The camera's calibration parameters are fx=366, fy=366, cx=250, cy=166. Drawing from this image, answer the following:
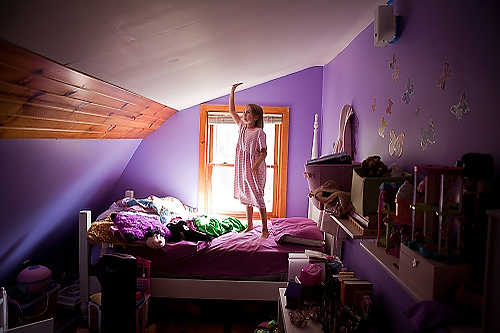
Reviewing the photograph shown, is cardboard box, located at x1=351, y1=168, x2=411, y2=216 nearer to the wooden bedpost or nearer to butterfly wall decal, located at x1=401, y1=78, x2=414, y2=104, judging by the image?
butterfly wall decal, located at x1=401, y1=78, x2=414, y2=104

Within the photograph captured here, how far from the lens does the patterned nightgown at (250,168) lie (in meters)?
3.41

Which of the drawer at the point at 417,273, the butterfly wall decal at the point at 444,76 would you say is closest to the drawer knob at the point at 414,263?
the drawer at the point at 417,273

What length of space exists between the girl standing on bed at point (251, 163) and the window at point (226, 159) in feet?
2.38

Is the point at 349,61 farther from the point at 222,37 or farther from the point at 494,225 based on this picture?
the point at 494,225

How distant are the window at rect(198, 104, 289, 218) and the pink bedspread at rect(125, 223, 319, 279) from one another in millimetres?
1343

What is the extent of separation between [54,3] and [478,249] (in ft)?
4.63

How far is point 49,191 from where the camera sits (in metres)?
2.66

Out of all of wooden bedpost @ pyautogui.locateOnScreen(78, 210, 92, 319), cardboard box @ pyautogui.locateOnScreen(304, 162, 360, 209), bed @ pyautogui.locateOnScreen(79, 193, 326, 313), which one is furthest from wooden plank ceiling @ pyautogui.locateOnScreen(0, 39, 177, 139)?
cardboard box @ pyautogui.locateOnScreen(304, 162, 360, 209)

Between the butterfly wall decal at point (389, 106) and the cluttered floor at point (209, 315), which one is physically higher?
the butterfly wall decal at point (389, 106)

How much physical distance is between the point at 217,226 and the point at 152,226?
68cm

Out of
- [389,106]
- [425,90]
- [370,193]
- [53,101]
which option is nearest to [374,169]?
[370,193]

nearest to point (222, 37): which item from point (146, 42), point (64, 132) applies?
point (146, 42)

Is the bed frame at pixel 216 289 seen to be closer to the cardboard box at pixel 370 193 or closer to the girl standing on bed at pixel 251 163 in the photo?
the girl standing on bed at pixel 251 163

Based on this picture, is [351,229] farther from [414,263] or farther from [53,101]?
[53,101]
